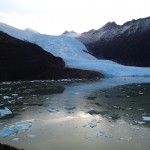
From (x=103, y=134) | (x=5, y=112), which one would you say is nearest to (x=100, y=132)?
(x=103, y=134)

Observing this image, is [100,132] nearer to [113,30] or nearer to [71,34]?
[113,30]

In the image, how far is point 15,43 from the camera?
35.2 metres

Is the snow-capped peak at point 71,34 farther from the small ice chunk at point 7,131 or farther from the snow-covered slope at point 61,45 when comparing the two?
the small ice chunk at point 7,131

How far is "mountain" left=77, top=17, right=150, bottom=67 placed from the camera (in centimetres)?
4612

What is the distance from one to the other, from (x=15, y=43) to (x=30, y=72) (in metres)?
5.59

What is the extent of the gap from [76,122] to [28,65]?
68.3 feet

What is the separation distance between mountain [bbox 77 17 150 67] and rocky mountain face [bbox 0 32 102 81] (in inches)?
537

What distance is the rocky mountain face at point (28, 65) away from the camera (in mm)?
30203

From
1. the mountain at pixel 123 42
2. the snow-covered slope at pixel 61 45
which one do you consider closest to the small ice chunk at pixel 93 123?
the snow-covered slope at pixel 61 45

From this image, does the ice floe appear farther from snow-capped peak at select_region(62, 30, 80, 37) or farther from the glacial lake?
snow-capped peak at select_region(62, 30, 80, 37)

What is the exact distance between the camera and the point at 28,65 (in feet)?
105

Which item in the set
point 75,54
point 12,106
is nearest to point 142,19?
point 75,54

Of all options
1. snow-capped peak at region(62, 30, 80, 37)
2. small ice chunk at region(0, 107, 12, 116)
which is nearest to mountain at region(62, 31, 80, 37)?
snow-capped peak at region(62, 30, 80, 37)

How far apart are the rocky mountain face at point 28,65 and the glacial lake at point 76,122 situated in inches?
479
